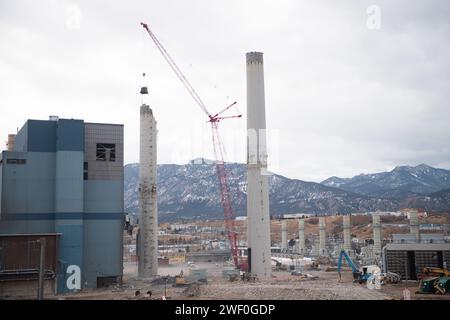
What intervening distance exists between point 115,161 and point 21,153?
11620 mm

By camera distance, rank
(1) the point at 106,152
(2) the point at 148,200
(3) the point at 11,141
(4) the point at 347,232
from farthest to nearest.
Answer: (4) the point at 347,232 < (3) the point at 11,141 < (2) the point at 148,200 < (1) the point at 106,152

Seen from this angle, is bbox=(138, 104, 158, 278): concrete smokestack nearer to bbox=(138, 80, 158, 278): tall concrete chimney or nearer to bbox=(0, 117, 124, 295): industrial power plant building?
bbox=(138, 80, 158, 278): tall concrete chimney

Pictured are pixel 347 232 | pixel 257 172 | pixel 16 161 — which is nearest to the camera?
pixel 16 161

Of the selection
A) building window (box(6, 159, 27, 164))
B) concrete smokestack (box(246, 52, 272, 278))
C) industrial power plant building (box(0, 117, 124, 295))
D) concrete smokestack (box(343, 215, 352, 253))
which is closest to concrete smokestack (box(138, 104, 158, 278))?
industrial power plant building (box(0, 117, 124, 295))

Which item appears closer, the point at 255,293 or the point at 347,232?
the point at 255,293

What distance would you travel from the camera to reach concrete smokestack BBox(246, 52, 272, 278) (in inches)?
2756

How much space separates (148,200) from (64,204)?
15.6 m

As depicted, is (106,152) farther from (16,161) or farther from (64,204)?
(16,161)

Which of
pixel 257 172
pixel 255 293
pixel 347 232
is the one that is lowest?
pixel 255 293

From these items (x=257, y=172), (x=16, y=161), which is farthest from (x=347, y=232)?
(x=16, y=161)

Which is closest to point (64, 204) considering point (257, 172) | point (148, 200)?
point (148, 200)

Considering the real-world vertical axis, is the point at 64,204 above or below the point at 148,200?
below

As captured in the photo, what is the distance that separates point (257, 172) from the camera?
71.4 meters
